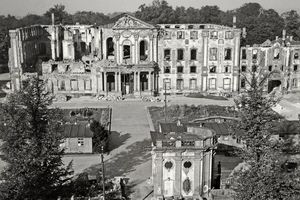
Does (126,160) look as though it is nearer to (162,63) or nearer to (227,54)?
(162,63)

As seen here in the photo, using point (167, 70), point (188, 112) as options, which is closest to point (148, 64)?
point (167, 70)

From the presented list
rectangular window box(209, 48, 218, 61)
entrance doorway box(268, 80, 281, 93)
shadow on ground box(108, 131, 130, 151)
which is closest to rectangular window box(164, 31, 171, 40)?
rectangular window box(209, 48, 218, 61)

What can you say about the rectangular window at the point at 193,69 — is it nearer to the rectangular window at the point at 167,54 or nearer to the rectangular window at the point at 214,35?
the rectangular window at the point at 167,54

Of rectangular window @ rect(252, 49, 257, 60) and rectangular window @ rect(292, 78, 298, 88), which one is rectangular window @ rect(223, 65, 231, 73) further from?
rectangular window @ rect(292, 78, 298, 88)

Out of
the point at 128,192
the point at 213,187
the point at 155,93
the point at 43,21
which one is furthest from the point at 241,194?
the point at 43,21

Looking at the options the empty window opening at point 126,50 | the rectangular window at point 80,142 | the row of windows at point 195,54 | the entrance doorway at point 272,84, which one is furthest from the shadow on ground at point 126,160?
the entrance doorway at point 272,84
